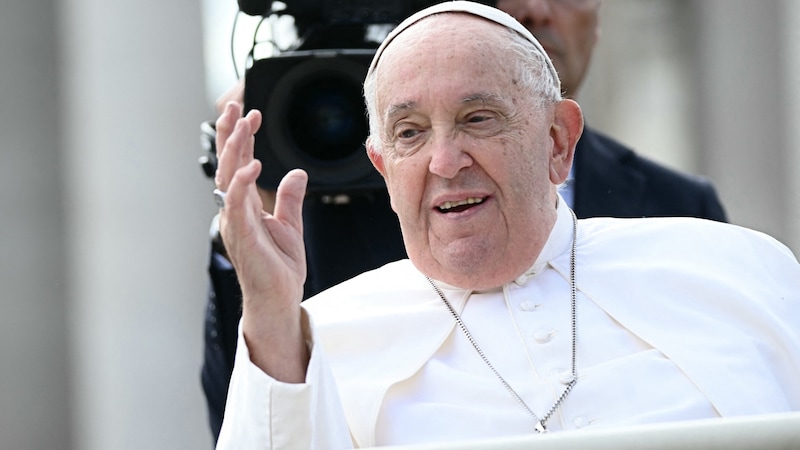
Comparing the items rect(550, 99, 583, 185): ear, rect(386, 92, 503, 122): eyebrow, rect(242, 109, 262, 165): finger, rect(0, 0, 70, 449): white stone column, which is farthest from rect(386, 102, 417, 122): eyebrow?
rect(0, 0, 70, 449): white stone column

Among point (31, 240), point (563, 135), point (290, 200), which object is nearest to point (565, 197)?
point (563, 135)

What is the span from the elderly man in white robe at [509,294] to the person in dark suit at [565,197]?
0.40m

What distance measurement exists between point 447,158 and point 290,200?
1.34 ft

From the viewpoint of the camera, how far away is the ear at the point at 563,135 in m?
3.52

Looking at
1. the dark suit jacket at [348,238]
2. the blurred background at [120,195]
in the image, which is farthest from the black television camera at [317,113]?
the blurred background at [120,195]

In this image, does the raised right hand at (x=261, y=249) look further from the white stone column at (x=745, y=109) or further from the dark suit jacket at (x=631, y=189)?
Result: the white stone column at (x=745, y=109)

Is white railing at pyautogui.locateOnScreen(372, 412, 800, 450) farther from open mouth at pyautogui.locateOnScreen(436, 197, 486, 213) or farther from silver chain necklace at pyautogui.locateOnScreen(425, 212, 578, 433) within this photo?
open mouth at pyautogui.locateOnScreen(436, 197, 486, 213)

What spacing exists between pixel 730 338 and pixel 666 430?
0.90 metres

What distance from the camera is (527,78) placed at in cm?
339

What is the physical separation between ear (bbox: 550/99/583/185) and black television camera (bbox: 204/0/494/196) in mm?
499

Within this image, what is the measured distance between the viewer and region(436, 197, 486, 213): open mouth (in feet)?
10.8

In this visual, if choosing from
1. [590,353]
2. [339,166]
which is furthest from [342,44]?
[590,353]

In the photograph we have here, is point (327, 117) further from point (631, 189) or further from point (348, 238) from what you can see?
point (631, 189)

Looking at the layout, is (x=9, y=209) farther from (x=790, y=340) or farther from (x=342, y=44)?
(x=790, y=340)
